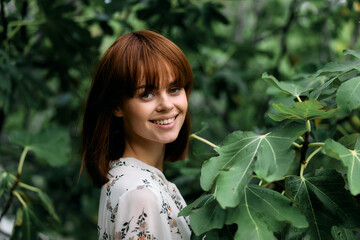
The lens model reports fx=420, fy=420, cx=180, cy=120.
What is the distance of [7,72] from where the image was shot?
230 cm

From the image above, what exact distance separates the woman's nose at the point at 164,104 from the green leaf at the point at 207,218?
1.03ft

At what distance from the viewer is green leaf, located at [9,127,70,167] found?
2.21 meters

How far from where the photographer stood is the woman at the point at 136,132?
115 centimetres

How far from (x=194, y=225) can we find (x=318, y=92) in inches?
20.3

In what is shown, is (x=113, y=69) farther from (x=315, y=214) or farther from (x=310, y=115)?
(x=315, y=214)

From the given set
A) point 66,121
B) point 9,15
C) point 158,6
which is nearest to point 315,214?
point 158,6

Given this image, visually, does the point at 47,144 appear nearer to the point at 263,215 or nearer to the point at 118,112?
the point at 118,112

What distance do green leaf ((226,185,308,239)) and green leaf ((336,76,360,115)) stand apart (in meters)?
0.28

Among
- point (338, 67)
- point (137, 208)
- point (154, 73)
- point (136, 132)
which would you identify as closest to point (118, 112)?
point (136, 132)

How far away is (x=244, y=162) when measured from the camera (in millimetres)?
1068

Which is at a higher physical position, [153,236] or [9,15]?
[9,15]

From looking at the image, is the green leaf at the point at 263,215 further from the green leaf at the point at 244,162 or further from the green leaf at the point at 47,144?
the green leaf at the point at 47,144

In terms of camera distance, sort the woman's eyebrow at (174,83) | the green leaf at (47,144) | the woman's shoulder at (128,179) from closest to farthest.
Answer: the woman's shoulder at (128,179) < the woman's eyebrow at (174,83) < the green leaf at (47,144)

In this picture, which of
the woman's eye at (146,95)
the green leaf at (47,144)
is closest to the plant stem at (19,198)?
the green leaf at (47,144)
